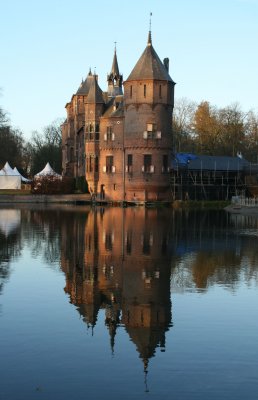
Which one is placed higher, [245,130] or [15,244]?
[245,130]

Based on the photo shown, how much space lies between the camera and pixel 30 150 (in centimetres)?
14838

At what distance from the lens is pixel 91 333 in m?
11.3

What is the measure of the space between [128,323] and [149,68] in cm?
5892

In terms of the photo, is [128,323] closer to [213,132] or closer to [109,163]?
[109,163]

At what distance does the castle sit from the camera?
68500 millimetres

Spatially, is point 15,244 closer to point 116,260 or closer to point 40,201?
point 116,260

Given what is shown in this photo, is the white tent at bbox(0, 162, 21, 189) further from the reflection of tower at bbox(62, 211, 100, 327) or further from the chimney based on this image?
the reflection of tower at bbox(62, 211, 100, 327)

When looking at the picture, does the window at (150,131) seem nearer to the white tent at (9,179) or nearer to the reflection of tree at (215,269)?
the white tent at (9,179)

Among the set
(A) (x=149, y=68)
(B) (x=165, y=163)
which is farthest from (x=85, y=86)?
(B) (x=165, y=163)

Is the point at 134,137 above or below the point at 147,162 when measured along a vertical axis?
above

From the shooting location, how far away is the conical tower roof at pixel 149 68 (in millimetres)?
68000

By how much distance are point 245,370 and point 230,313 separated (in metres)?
3.85

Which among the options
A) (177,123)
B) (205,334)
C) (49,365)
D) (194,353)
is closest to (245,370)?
(194,353)

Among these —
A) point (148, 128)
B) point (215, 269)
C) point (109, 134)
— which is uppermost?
point (148, 128)
